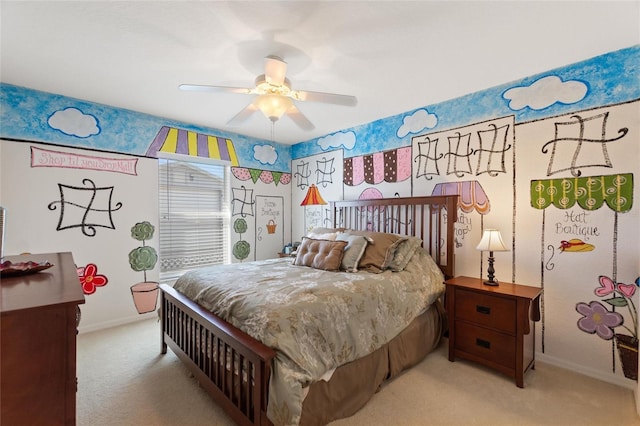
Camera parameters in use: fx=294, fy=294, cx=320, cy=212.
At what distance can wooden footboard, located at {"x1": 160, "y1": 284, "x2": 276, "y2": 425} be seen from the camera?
1504mm

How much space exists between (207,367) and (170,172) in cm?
267

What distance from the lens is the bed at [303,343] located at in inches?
59.9

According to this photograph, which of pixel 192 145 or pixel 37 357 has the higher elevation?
pixel 192 145

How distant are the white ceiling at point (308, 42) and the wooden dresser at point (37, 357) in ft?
5.46

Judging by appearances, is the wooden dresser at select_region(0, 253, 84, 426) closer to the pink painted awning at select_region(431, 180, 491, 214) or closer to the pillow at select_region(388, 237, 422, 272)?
the pillow at select_region(388, 237, 422, 272)

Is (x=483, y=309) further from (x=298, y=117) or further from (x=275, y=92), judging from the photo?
(x=275, y=92)

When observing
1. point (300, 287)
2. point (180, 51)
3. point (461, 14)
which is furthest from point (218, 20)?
point (300, 287)

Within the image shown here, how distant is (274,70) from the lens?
6.54 ft

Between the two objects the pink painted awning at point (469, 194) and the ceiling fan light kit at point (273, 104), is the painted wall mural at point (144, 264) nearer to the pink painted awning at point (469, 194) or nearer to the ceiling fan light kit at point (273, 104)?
the ceiling fan light kit at point (273, 104)

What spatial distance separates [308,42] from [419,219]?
83.2 inches

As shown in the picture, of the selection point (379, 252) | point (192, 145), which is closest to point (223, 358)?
point (379, 252)

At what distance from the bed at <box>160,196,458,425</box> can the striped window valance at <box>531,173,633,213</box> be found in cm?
70

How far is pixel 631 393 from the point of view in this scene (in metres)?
2.09

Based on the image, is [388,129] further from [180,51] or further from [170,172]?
[170,172]
